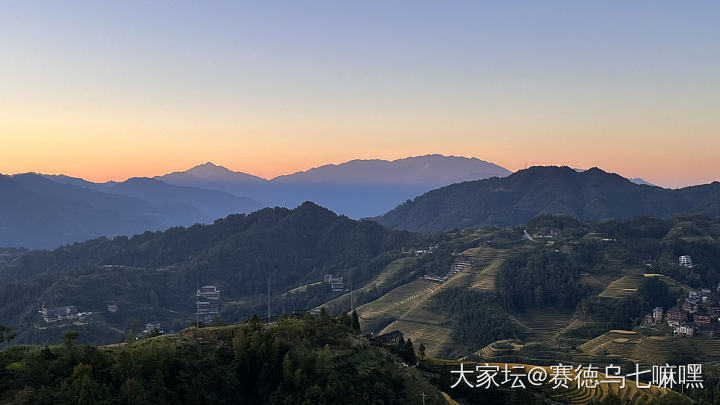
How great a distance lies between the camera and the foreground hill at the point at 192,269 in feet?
344

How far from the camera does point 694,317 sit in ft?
250

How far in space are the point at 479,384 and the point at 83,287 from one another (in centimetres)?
10077

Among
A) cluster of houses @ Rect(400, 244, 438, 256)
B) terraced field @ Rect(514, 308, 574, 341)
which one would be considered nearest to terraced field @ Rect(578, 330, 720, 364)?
terraced field @ Rect(514, 308, 574, 341)

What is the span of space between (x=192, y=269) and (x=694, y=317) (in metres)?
109

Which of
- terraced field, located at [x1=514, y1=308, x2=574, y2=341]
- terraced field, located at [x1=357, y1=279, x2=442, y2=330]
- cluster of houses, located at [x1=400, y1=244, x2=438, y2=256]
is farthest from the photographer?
cluster of houses, located at [x1=400, y1=244, x2=438, y2=256]

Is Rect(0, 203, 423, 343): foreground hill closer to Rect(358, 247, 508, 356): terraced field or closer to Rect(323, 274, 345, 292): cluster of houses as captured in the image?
Rect(323, 274, 345, 292): cluster of houses

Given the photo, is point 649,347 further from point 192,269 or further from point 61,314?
point 192,269

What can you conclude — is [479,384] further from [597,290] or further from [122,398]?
[597,290]

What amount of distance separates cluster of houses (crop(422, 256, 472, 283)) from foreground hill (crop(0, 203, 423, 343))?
72.9 feet

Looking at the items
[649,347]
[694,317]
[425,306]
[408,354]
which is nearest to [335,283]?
[425,306]

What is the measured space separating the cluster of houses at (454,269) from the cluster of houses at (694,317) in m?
41.9

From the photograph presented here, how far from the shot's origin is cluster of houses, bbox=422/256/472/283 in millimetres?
116062

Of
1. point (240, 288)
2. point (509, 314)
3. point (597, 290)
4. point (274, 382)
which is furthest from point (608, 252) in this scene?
point (274, 382)

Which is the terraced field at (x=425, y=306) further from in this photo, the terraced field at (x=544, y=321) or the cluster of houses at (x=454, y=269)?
the terraced field at (x=544, y=321)
